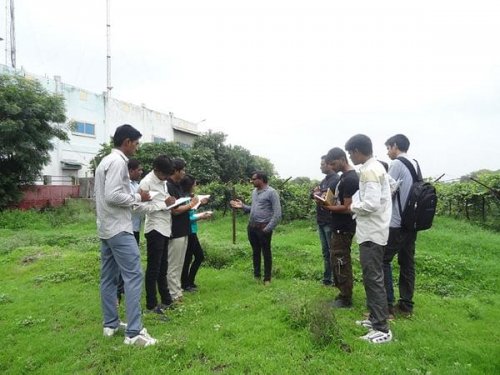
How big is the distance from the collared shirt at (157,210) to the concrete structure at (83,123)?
1963 centimetres

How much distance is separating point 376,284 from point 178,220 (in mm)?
2646

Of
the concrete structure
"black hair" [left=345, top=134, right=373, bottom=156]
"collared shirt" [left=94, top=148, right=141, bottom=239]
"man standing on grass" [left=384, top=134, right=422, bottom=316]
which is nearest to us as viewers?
"collared shirt" [left=94, top=148, right=141, bottom=239]

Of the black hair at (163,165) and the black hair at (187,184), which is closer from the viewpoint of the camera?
the black hair at (163,165)

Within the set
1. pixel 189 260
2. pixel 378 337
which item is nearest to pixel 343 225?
pixel 378 337

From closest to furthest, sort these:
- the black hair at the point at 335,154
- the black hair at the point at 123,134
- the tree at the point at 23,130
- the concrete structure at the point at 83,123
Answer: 1. the black hair at the point at 123,134
2. the black hair at the point at 335,154
3. the tree at the point at 23,130
4. the concrete structure at the point at 83,123

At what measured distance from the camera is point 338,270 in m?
5.11

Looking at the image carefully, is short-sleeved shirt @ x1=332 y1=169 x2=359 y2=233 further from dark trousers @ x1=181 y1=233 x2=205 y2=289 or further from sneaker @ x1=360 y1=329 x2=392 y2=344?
dark trousers @ x1=181 y1=233 x2=205 y2=289

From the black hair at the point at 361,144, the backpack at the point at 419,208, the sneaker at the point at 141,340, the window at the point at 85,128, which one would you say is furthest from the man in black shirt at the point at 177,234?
the window at the point at 85,128

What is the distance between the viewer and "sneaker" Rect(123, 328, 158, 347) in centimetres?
395

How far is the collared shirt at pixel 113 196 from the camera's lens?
154 inches

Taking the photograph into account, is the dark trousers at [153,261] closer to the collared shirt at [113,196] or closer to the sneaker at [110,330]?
the sneaker at [110,330]

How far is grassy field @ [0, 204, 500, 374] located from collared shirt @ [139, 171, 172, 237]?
1068 millimetres

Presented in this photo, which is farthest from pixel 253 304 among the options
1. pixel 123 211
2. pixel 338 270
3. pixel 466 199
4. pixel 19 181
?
pixel 19 181

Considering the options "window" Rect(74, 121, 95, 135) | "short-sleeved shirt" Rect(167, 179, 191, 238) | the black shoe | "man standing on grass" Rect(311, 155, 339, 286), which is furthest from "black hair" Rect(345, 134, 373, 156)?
"window" Rect(74, 121, 95, 135)
